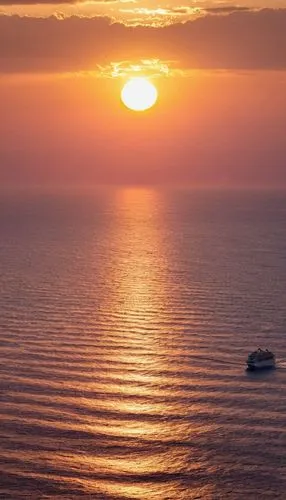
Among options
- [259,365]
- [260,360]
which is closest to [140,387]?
[259,365]

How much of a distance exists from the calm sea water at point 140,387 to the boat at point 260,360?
0.78 meters

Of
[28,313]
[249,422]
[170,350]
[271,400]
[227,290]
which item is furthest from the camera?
[227,290]

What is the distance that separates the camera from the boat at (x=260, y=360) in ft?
257

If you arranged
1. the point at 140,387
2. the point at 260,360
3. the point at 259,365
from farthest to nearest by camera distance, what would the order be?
the point at 260,360
the point at 259,365
the point at 140,387

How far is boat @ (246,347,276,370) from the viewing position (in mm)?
78375

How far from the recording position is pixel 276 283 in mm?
125875

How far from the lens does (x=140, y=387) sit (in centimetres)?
7681

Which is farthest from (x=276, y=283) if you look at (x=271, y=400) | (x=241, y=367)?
(x=271, y=400)

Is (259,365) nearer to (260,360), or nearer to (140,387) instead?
(260,360)

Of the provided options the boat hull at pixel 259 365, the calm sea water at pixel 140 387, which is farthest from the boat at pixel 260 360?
the calm sea water at pixel 140 387

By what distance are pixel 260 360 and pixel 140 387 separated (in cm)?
1050

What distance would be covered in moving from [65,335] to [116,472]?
33.2 m

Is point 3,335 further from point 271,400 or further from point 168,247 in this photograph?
point 168,247

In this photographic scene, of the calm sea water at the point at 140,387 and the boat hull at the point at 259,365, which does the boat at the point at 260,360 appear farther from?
the calm sea water at the point at 140,387
